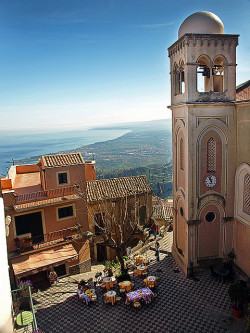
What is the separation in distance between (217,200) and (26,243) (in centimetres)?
1301

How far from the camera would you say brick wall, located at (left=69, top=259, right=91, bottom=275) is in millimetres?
20953

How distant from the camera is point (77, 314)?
15000 millimetres

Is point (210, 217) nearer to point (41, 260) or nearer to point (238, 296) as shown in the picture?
point (238, 296)

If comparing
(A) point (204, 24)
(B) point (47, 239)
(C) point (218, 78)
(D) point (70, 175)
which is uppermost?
(A) point (204, 24)

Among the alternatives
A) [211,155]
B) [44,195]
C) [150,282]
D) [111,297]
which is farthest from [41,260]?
[211,155]

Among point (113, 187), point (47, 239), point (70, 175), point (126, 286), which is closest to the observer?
point (126, 286)

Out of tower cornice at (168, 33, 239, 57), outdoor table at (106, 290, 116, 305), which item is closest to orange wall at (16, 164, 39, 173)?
outdoor table at (106, 290, 116, 305)

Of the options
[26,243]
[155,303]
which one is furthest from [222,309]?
[26,243]

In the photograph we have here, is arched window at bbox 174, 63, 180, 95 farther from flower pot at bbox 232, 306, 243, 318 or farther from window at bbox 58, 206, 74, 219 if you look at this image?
flower pot at bbox 232, 306, 243, 318

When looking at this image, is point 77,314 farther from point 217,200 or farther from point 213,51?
point 213,51

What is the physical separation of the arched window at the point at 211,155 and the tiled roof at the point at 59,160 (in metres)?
9.79

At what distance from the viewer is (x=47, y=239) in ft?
64.2

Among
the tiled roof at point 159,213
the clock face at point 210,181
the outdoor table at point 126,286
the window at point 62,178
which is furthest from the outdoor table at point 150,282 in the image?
the tiled roof at point 159,213

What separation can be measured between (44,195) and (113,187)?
781 centimetres
